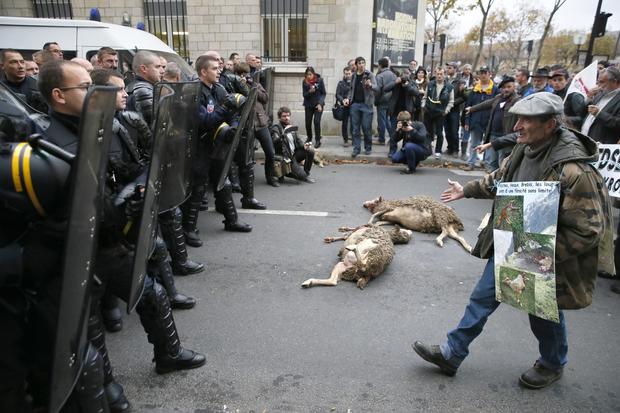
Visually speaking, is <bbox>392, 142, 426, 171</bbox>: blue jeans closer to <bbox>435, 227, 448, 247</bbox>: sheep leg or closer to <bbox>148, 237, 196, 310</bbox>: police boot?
<bbox>435, 227, 448, 247</bbox>: sheep leg

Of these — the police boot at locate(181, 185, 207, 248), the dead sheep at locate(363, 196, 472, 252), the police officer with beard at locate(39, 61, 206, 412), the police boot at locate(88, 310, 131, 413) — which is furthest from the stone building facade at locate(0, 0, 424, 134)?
the police boot at locate(88, 310, 131, 413)

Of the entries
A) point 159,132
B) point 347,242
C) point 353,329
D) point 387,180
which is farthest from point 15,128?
point 387,180

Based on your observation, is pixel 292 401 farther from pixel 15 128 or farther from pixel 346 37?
pixel 346 37

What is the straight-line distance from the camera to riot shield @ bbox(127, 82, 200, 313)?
76.0 inches

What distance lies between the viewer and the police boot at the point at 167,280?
9.61 ft

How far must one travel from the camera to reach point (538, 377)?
8.59 feet

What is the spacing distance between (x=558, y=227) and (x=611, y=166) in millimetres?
2753

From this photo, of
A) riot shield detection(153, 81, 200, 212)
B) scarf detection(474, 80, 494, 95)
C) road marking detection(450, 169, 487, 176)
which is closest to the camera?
riot shield detection(153, 81, 200, 212)

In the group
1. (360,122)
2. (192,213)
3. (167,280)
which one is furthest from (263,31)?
(167,280)

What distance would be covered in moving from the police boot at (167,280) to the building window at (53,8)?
11330mm

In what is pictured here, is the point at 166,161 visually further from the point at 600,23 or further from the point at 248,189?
the point at 600,23

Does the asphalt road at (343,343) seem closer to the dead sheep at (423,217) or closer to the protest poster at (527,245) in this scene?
the dead sheep at (423,217)

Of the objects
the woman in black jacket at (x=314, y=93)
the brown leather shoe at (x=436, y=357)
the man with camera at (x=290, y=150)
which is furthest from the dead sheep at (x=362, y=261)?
the woman in black jacket at (x=314, y=93)

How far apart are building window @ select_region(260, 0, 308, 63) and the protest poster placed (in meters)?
10.00
